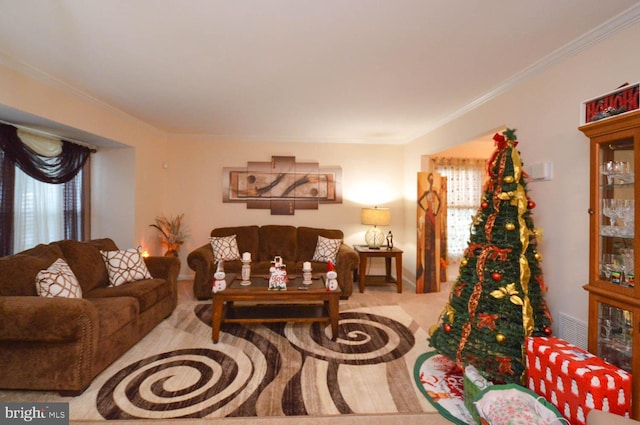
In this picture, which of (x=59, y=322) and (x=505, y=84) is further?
(x=505, y=84)

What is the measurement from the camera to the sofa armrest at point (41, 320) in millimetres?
1981

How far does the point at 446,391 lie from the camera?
2.20 meters

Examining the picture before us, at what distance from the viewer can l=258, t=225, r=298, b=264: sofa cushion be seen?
4789 mm

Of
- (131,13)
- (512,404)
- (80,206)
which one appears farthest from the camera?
(80,206)

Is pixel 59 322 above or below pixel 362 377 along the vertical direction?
above

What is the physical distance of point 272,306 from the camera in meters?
3.45

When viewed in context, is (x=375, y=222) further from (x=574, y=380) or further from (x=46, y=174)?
(x=46, y=174)

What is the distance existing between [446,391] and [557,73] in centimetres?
259

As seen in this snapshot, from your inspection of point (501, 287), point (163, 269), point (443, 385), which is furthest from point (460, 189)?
point (163, 269)

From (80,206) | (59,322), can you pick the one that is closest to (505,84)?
(59,322)

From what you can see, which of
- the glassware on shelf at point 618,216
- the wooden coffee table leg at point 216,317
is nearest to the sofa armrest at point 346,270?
the wooden coffee table leg at point 216,317

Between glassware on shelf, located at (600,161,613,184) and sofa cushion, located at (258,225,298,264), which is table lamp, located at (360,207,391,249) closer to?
sofa cushion, located at (258,225,298,264)

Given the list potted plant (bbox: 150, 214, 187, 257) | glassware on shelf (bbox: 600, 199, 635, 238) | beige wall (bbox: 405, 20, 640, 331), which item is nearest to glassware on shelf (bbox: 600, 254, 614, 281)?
glassware on shelf (bbox: 600, 199, 635, 238)

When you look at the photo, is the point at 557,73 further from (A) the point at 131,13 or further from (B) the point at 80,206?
(B) the point at 80,206
